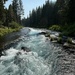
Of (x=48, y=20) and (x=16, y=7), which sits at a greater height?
(x=16, y=7)

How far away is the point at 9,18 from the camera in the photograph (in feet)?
220

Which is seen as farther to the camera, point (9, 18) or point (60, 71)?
point (9, 18)

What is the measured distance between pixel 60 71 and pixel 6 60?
499 centimetres

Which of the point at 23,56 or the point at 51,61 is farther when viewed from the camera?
the point at 23,56

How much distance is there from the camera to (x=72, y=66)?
13.6 m

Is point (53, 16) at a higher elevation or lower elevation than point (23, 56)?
lower

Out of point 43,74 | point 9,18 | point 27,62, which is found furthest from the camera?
point 9,18

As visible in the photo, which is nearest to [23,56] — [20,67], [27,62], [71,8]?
[27,62]

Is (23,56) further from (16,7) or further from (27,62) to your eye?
(16,7)

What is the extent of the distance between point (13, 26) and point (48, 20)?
38561 millimetres

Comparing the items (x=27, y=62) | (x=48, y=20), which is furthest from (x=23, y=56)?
(x=48, y=20)

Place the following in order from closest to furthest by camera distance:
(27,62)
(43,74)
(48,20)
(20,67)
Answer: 1. (43,74)
2. (20,67)
3. (27,62)
4. (48,20)

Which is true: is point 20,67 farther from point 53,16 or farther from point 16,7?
point 16,7

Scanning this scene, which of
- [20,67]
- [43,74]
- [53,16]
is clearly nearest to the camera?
[43,74]
